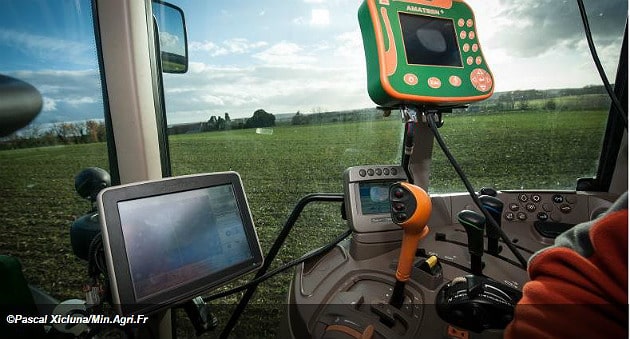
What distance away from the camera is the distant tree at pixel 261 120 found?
6.22 ft

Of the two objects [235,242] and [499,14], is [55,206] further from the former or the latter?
[499,14]

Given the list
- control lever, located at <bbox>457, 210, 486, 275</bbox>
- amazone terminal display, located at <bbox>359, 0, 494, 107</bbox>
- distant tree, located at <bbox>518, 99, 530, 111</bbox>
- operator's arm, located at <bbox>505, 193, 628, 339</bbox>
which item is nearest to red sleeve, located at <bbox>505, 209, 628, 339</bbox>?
operator's arm, located at <bbox>505, 193, 628, 339</bbox>

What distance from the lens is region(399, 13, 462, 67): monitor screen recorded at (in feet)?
3.20

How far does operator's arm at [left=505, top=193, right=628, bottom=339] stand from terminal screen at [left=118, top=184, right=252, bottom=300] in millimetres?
721

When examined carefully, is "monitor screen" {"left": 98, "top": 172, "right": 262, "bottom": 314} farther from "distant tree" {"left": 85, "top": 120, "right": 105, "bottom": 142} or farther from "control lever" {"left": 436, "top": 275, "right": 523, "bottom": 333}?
"distant tree" {"left": 85, "top": 120, "right": 105, "bottom": 142}

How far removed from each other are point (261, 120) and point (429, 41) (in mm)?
1136

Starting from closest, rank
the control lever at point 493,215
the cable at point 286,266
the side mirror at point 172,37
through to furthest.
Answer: the control lever at point 493,215 → the cable at point 286,266 → the side mirror at point 172,37

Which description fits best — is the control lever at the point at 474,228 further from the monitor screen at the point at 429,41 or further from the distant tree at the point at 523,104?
the distant tree at the point at 523,104

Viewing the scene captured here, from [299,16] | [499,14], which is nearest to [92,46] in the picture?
[299,16]

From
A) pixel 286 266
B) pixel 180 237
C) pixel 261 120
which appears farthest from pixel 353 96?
pixel 180 237

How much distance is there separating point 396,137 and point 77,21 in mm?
1458

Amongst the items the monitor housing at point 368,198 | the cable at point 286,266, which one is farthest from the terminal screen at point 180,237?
the monitor housing at point 368,198

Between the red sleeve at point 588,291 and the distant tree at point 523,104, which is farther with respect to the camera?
the distant tree at point 523,104

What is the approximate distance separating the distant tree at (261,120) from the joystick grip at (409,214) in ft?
3.94
